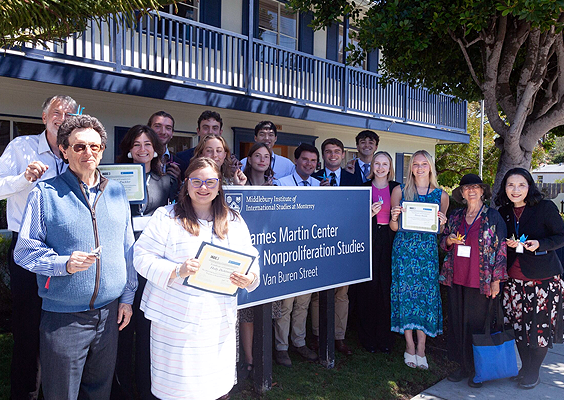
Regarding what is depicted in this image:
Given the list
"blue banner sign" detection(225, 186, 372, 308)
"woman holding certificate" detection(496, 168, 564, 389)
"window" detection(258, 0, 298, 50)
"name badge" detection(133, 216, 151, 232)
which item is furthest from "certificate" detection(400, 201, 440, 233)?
"window" detection(258, 0, 298, 50)

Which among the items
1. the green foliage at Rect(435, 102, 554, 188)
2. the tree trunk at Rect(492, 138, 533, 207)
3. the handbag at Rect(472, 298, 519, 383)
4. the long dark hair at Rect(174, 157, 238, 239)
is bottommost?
the handbag at Rect(472, 298, 519, 383)

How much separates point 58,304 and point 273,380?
2.15 metres

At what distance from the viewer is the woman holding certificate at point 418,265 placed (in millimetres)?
4125

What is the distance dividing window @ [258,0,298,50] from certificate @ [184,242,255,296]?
915cm

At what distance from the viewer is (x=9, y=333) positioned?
4.43 metres

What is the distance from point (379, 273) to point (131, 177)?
267 centimetres

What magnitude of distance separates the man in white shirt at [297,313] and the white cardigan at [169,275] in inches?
61.3

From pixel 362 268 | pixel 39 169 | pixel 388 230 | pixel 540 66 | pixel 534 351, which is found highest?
pixel 540 66

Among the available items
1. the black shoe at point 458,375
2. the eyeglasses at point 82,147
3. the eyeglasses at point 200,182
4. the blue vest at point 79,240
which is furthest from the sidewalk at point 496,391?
the eyeglasses at point 82,147

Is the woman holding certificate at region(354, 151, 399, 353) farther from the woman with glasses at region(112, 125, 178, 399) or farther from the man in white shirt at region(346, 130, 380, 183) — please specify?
the woman with glasses at region(112, 125, 178, 399)

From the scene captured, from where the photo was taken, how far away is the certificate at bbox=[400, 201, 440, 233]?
3973 millimetres

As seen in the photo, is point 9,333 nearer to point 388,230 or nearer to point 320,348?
point 320,348

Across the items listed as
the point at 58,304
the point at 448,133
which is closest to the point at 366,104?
the point at 448,133

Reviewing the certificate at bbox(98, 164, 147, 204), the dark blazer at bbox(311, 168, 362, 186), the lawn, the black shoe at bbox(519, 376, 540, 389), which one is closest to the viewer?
the certificate at bbox(98, 164, 147, 204)
